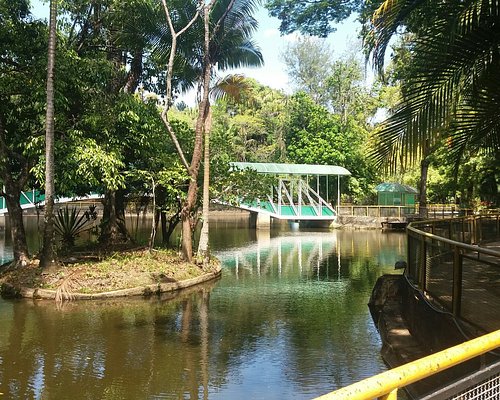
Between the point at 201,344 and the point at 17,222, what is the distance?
6.98 metres

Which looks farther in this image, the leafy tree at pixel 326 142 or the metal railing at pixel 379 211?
the leafy tree at pixel 326 142

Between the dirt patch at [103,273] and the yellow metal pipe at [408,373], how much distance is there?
35.0ft

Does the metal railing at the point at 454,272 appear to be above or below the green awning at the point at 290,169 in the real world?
below

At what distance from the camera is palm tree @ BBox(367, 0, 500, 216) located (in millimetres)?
5562

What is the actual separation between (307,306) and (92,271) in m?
5.03

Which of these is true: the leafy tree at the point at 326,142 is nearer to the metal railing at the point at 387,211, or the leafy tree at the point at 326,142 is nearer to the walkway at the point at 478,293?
the metal railing at the point at 387,211

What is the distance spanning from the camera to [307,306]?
Result: 11148 millimetres

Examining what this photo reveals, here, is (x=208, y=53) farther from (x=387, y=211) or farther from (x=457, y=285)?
(x=387, y=211)

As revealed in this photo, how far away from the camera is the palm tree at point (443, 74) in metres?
5.56

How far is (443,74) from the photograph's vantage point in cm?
580

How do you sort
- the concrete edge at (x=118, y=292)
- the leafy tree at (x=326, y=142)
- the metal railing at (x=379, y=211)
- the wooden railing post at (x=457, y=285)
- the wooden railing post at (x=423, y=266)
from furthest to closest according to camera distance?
the leafy tree at (x=326, y=142)
the metal railing at (x=379, y=211)
the concrete edge at (x=118, y=292)
the wooden railing post at (x=423, y=266)
the wooden railing post at (x=457, y=285)

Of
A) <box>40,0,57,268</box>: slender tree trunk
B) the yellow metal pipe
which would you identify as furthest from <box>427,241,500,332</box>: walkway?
<box>40,0,57,268</box>: slender tree trunk

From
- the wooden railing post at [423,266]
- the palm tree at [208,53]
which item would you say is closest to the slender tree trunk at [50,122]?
the palm tree at [208,53]

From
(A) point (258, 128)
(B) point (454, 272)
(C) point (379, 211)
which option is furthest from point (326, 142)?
(B) point (454, 272)
